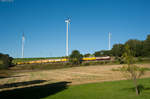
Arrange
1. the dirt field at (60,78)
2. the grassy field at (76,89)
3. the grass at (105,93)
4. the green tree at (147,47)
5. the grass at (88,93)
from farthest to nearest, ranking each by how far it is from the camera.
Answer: the green tree at (147,47) → the dirt field at (60,78) → the grassy field at (76,89) → the grass at (88,93) → the grass at (105,93)

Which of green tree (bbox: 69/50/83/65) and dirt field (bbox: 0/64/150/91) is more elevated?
green tree (bbox: 69/50/83/65)

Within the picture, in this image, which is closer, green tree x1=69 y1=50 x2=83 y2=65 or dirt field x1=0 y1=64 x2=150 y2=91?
dirt field x1=0 y1=64 x2=150 y2=91

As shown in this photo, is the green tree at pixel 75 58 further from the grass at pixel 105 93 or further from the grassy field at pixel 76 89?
the grass at pixel 105 93

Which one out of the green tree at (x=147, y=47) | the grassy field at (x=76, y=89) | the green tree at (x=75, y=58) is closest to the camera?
the grassy field at (x=76, y=89)

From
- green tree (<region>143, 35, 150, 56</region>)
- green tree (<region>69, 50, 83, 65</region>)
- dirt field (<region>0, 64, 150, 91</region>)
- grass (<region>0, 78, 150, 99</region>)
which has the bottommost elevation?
dirt field (<region>0, 64, 150, 91</region>)

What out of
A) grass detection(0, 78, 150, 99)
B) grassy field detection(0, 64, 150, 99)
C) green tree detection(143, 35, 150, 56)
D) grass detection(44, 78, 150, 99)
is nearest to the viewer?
grass detection(44, 78, 150, 99)

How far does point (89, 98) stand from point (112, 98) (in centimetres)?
172

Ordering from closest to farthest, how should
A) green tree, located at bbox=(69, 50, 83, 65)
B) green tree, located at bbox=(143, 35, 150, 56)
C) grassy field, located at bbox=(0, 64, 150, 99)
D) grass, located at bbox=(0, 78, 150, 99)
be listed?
grass, located at bbox=(0, 78, 150, 99) < grassy field, located at bbox=(0, 64, 150, 99) < green tree, located at bbox=(143, 35, 150, 56) < green tree, located at bbox=(69, 50, 83, 65)

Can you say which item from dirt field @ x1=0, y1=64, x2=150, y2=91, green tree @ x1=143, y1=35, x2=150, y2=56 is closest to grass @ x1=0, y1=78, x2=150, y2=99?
dirt field @ x1=0, y1=64, x2=150, y2=91

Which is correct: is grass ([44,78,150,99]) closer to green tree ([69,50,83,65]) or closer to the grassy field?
the grassy field

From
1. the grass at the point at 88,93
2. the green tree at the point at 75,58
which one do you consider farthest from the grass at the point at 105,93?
the green tree at the point at 75,58

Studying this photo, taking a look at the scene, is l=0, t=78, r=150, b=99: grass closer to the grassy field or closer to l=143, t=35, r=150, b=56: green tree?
the grassy field

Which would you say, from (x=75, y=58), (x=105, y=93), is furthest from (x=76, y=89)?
(x=75, y=58)

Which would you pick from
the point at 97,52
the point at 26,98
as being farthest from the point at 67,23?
the point at 97,52
